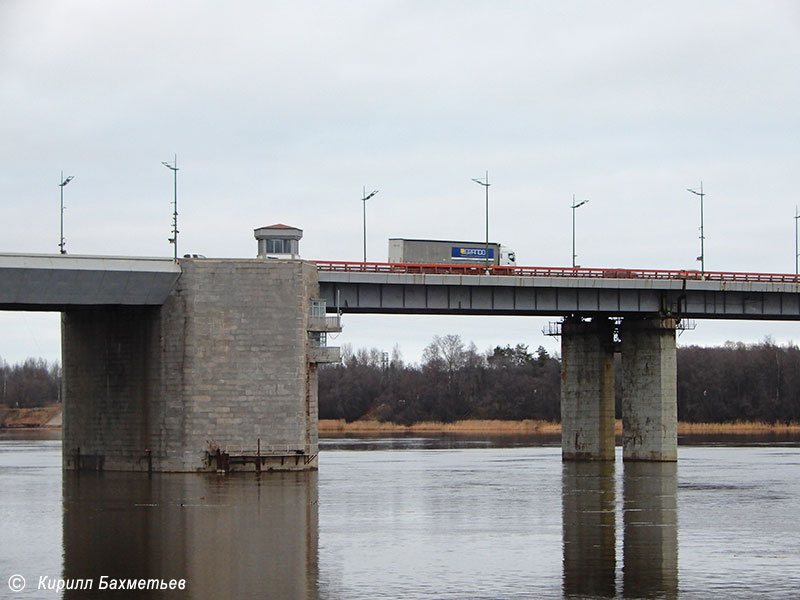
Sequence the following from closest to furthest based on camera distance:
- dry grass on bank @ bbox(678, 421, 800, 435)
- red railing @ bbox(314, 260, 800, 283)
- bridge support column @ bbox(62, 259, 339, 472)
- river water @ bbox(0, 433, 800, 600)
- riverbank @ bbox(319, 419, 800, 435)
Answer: river water @ bbox(0, 433, 800, 600), bridge support column @ bbox(62, 259, 339, 472), red railing @ bbox(314, 260, 800, 283), dry grass on bank @ bbox(678, 421, 800, 435), riverbank @ bbox(319, 419, 800, 435)

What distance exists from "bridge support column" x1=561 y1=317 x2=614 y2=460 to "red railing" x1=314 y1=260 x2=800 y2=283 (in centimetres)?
591

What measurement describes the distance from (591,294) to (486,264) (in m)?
7.69

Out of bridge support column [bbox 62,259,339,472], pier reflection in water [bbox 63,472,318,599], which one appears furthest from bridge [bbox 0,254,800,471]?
pier reflection in water [bbox 63,472,318,599]

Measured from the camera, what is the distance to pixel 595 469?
284ft

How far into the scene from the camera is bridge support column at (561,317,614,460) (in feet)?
317

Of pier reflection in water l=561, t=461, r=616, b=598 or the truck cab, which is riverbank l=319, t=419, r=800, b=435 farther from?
pier reflection in water l=561, t=461, r=616, b=598

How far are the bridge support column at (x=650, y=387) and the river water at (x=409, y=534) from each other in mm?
12386

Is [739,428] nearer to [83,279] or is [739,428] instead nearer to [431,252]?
[431,252]

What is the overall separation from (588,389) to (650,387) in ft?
17.9

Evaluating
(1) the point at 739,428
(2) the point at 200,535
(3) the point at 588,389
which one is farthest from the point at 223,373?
(1) the point at 739,428

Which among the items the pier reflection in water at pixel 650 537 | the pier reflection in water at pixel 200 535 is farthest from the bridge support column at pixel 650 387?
the pier reflection in water at pixel 200 535

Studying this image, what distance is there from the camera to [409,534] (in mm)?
45000

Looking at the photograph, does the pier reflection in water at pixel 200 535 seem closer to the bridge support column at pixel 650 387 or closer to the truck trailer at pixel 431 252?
the truck trailer at pixel 431 252

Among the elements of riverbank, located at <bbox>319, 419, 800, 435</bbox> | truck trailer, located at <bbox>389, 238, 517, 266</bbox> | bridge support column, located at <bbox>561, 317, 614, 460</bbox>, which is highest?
truck trailer, located at <bbox>389, 238, 517, 266</bbox>
